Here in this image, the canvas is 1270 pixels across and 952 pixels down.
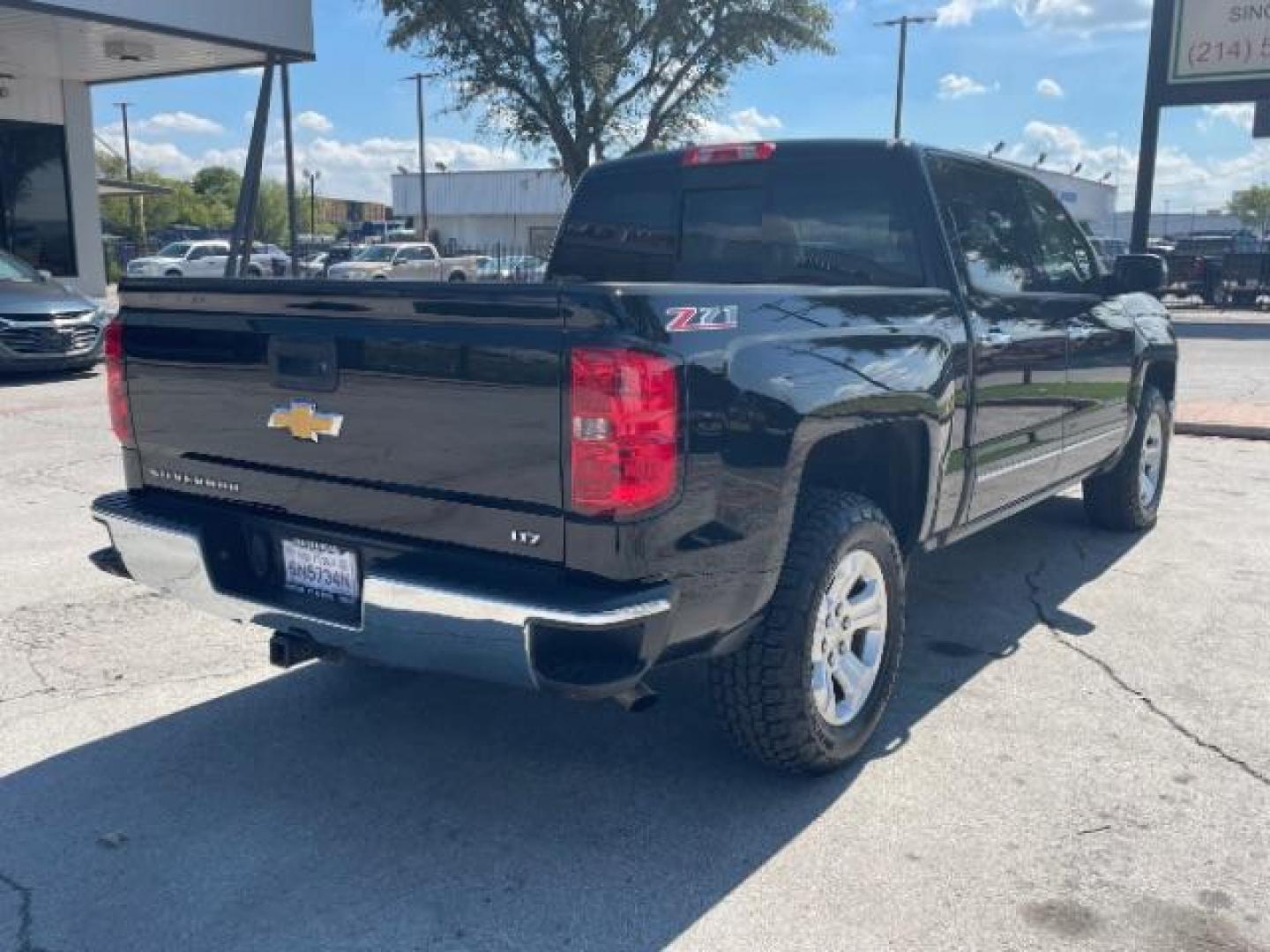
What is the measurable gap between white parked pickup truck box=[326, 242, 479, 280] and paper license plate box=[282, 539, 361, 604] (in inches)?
1195

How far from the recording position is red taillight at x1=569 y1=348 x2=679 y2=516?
258 centimetres

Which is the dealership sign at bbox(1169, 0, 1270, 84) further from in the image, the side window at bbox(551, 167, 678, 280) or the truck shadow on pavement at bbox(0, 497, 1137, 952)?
the truck shadow on pavement at bbox(0, 497, 1137, 952)

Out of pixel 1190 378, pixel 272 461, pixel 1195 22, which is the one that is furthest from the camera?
pixel 1195 22

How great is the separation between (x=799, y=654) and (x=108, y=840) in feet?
6.38

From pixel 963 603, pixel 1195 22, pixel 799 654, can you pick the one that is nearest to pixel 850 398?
pixel 799 654

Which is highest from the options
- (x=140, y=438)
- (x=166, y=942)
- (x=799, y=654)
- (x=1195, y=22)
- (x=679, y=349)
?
(x=1195, y=22)

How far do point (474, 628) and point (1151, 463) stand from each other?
5.13 metres

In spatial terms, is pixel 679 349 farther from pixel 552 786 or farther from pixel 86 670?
pixel 86 670

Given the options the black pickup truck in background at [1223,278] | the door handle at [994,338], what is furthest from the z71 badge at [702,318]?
the black pickup truck in background at [1223,278]

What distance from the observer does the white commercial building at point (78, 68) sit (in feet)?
47.9

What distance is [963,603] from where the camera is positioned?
16.8 ft

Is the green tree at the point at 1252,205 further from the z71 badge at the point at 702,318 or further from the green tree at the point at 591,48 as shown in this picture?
the z71 badge at the point at 702,318

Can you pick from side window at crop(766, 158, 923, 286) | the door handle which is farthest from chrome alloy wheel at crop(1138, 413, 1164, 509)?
side window at crop(766, 158, 923, 286)

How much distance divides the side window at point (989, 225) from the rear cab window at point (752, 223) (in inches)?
8.9
